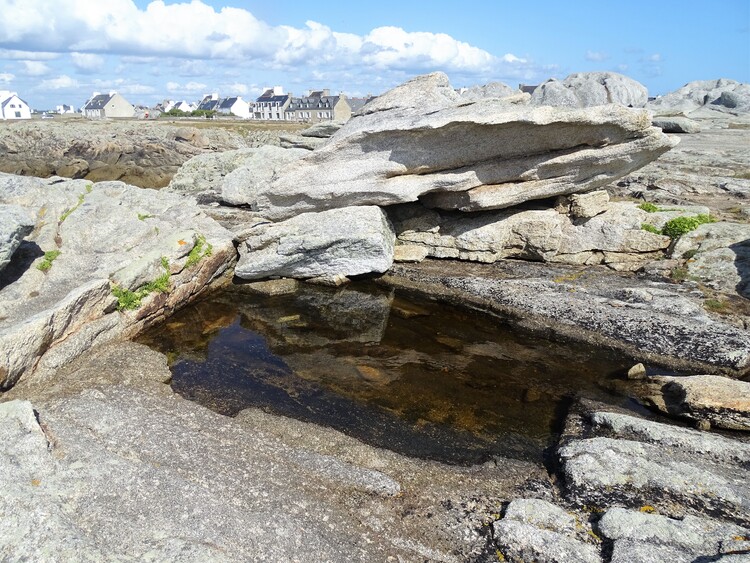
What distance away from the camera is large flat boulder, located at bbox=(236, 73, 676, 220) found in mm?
23703

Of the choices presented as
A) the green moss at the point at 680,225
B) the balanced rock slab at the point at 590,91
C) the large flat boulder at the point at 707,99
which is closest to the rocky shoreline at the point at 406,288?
the green moss at the point at 680,225

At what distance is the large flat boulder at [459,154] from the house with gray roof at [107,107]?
18748 centimetres

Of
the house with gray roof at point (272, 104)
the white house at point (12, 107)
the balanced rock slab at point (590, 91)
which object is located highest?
the balanced rock slab at point (590, 91)

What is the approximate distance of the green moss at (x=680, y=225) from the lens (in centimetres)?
2619

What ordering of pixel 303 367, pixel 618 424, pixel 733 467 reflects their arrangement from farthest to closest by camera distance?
1. pixel 303 367
2. pixel 618 424
3. pixel 733 467

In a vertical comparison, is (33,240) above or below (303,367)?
above

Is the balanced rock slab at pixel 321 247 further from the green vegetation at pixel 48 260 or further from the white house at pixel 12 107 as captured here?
the white house at pixel 12 107

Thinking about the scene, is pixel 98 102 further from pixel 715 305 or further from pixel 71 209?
pixel 715 305

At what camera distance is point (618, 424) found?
14.0m

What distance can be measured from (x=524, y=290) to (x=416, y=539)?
1495 cm

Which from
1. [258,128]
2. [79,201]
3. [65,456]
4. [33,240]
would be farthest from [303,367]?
[258,128]

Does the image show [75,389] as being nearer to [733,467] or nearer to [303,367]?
[303,367]

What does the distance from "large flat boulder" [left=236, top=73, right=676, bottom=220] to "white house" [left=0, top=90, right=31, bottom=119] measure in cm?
20597

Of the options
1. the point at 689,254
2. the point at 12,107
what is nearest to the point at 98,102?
the point at 12,107
